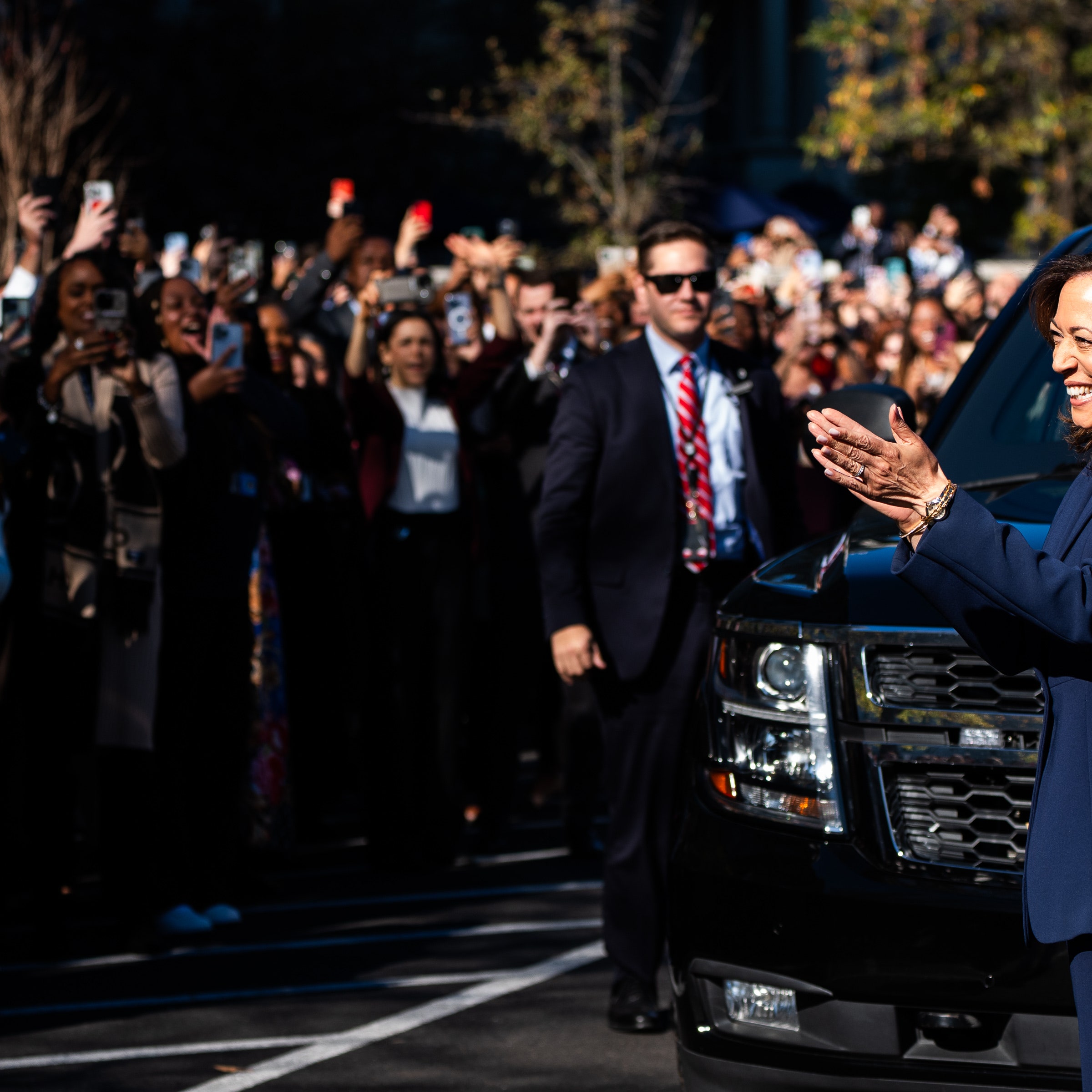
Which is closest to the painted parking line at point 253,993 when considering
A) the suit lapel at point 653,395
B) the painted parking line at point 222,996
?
the painted parking line at point 222,996

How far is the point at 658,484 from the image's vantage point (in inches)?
232

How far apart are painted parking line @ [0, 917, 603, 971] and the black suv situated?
8.99 ft

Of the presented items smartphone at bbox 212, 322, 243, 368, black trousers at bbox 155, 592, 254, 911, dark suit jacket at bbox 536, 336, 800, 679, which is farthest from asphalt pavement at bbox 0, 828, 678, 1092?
smartphone at bbox 212, 322, 243, 368

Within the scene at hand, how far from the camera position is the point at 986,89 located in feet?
71.4

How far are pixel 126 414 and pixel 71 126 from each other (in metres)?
11.8

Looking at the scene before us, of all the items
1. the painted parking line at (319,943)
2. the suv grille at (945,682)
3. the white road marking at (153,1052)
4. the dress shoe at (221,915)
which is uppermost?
the suv grille at (945,682)

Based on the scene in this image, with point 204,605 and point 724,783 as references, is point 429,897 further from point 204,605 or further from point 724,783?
point 724,783

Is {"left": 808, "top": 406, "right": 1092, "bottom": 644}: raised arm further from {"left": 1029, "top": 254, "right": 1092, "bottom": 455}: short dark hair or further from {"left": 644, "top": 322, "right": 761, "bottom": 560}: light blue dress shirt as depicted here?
{"left": 644, "top": 322, "right": 761, "bottom": 560}: light blue dress shirt

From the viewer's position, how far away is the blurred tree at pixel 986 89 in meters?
21.2

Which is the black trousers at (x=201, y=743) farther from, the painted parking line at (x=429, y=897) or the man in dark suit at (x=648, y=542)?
the man in dark suit at (x=648, y=542)

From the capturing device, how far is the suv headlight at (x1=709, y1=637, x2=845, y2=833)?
4273mm

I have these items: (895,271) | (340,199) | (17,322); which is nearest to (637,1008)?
(17,322)

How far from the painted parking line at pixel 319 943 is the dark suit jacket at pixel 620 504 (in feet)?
5.71

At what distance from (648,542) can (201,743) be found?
247cm
